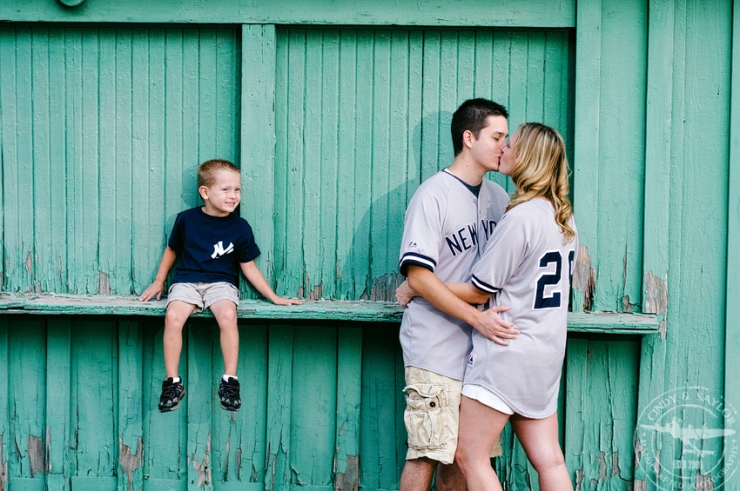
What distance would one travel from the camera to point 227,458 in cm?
402

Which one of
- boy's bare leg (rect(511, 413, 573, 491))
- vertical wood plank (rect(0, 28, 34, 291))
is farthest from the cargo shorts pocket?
vertical wood plank (rect(0, 28, 34, 291))

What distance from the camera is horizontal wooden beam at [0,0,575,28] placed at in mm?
3768

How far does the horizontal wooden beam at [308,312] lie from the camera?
3635 mm

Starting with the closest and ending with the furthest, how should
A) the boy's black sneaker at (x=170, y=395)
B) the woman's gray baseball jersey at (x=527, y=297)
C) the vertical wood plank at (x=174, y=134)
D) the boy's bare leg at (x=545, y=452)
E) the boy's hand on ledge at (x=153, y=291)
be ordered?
the woman's gray baseball jersey at (x=527, y=297), the boy's bare leg at (x=545, y=452), the boy's black sneaker at (x=170, y=395), the boy's hand on ledge at (x=153, y=291), the vertical wood plank at (x=174, y=134)

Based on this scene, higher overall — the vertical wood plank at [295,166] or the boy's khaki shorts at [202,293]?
the vertical wood plank at [295,166]

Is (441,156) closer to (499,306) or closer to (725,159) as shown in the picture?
(499,306)

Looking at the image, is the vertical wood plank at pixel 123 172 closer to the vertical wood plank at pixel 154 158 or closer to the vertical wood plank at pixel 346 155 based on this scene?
the vertical wood plank at pixel 154 158

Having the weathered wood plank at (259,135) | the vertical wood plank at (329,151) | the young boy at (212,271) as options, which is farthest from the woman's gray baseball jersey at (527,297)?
the weathered wood plank at (259,135)

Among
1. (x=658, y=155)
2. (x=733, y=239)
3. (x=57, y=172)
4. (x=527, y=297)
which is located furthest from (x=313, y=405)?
(x=733, y=239)

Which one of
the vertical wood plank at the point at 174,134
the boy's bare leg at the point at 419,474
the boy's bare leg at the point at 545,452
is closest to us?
the boy's bare leg at the point at 545,452

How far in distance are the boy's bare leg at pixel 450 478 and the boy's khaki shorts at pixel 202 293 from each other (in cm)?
129

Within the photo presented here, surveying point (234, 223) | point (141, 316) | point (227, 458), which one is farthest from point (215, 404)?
point (234, 223)

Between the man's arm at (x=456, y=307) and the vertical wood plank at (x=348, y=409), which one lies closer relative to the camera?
the man's arm at (x=456, y=307)

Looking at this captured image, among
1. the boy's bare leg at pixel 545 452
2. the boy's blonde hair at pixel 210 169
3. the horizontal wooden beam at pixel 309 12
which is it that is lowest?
the boy's bare leg at pixel 545 452
